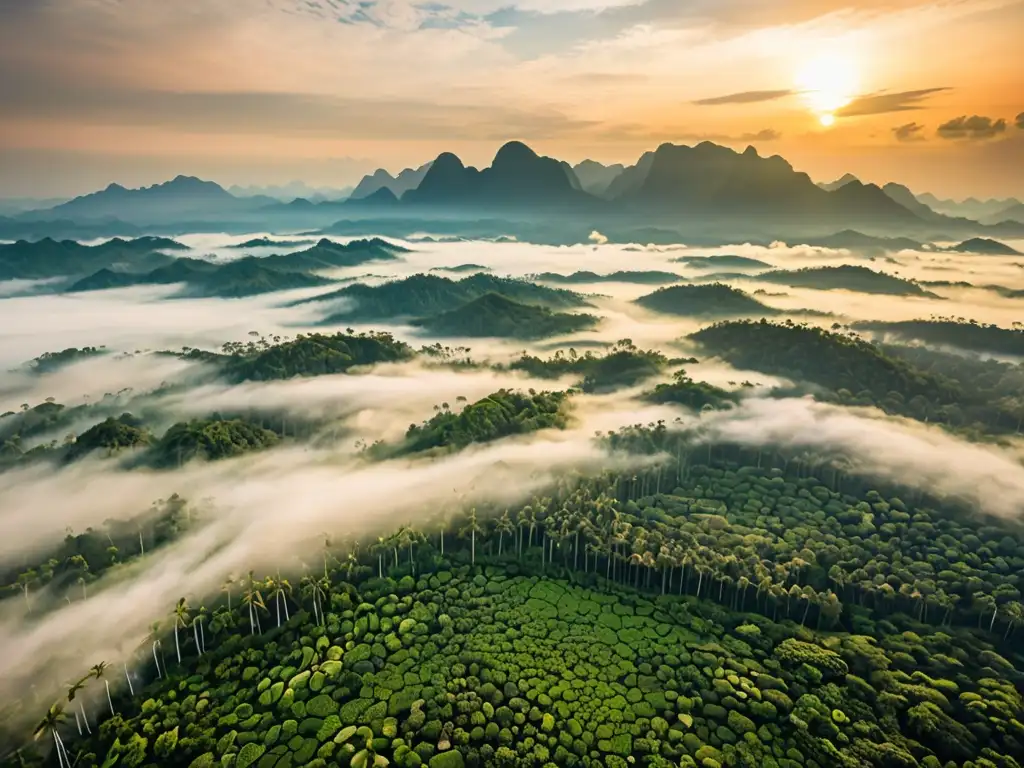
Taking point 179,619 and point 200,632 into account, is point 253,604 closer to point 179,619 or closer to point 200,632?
point 200,632

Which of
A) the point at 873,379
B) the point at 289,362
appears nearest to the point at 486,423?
the point at 289,362

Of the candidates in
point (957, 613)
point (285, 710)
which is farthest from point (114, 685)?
point (957, 613)

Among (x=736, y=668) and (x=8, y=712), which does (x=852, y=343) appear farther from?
(x=8, y=712)

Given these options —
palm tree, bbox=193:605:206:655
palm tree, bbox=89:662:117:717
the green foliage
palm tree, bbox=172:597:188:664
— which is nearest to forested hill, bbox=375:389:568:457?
the green foliage

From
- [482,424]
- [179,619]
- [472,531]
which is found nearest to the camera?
[179,619]

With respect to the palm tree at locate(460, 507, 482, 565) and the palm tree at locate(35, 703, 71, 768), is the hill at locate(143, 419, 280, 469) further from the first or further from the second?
the palm tree at locate(35, 703, 71, 768)

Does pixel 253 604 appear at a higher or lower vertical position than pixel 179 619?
lower

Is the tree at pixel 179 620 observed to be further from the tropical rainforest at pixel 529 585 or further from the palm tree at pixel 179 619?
the tropical rainforest at pixel 529 585

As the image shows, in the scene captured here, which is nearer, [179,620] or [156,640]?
[156,640]
